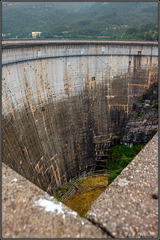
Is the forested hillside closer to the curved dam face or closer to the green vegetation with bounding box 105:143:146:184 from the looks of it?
the curved dam face

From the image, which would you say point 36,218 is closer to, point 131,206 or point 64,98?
point 131,206

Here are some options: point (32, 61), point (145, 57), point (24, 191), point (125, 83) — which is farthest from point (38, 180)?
point (145, 57)

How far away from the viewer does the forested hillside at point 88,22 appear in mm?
21694

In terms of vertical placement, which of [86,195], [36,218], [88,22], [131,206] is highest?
[88,22]

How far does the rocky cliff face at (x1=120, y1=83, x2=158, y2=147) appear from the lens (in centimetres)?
1294

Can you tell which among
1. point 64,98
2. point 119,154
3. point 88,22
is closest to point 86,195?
point 119,154

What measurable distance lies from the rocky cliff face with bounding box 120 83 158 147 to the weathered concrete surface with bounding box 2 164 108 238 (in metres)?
10.3

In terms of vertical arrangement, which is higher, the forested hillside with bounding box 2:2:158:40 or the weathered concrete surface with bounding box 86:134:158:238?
the forested hillside with bounding box 2:2:158:40

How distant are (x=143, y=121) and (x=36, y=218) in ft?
36.7

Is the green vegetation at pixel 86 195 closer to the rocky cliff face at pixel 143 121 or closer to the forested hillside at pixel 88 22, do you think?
the rocky cliff face at pixel 143 121

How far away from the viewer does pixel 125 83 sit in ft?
42.6

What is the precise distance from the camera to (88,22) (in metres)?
34.4

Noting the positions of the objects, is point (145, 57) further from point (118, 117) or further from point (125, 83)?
point (118, 117)

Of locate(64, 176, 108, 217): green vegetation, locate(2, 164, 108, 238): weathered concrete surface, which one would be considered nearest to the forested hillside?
locate(64, 176, 108, 217): green vegetation
